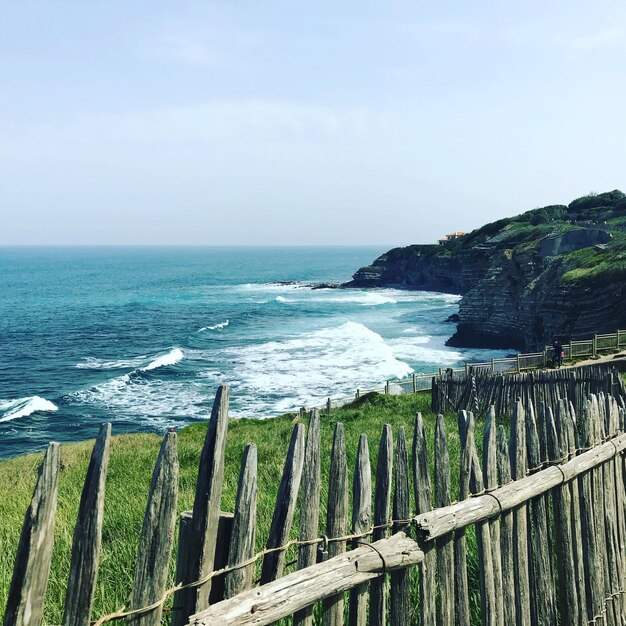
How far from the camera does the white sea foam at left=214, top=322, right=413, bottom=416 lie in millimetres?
35688

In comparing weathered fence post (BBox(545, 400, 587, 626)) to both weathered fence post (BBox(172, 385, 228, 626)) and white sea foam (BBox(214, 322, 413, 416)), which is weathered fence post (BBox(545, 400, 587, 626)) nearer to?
weathered fence post (BBox(172, 385, 228, 626))

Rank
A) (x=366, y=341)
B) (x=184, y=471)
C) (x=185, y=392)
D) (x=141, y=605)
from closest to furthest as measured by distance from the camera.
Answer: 1. (x=141, y=605)
2. (x=184, y=471)
3. (x=185, y=392)
4. (x=366, y=341)

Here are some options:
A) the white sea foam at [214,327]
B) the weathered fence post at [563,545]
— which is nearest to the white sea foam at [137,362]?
the white sea foam at [214,327]

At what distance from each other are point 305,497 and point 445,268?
334ft

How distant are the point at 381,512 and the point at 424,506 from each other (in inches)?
12.0

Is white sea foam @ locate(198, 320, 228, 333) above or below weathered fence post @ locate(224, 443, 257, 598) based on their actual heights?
below

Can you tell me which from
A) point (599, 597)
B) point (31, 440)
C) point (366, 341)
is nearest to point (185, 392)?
point (31, 440)

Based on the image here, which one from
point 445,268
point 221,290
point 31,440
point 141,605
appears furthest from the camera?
point 221,290

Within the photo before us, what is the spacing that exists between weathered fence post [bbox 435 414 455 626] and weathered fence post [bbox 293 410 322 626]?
34.8 inches

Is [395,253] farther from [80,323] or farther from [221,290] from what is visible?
[80,323]

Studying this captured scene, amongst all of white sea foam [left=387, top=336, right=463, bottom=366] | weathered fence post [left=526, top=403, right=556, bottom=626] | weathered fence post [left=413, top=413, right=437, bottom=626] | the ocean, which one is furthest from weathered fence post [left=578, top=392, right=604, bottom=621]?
white sea foam [left=387, top=336, right=463, bottom=366]

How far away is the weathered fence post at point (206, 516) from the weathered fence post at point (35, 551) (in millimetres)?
595

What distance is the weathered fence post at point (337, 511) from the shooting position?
8.87 ft

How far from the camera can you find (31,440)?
30.4 metres
